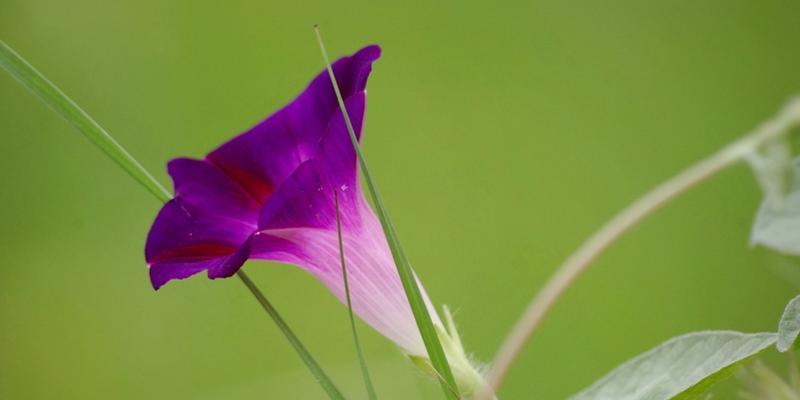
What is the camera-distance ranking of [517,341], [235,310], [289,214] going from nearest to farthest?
[517,341], [289,214], [235,310]

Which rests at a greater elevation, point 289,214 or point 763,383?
point 289,214

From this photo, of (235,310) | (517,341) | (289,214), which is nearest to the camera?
(517,341)

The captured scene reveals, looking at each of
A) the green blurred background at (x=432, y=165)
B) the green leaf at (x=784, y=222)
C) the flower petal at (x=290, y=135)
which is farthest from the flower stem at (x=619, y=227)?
Result: the green blurred background at (x=432, y=165)

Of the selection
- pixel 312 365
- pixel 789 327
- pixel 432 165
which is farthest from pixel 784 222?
pixel 432 165

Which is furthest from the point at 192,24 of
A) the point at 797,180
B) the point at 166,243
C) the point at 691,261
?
the point at 797,180

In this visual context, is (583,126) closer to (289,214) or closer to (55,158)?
(55,158)

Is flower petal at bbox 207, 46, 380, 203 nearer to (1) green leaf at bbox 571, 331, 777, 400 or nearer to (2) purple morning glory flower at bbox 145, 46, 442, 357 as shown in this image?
(2) purple morning glory flower at bbox 145, 46, 442, 357

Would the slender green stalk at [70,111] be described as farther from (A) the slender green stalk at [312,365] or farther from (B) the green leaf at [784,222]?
(B) the green leaf at [784,222]
